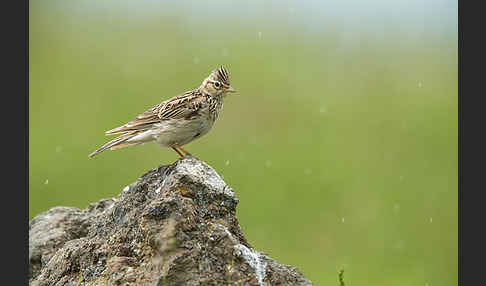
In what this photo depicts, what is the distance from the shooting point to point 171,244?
452 centimetres

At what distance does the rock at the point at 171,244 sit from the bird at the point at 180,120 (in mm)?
1187

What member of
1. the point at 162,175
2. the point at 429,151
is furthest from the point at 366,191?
the point at 162,175

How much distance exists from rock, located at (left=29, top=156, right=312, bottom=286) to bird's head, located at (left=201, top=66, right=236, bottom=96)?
1717mm

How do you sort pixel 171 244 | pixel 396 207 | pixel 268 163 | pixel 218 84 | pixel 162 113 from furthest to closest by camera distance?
pixel 268 163 < pixel 396 207 < pixel 218 84 < pixel 162 113 < pixel 171 244

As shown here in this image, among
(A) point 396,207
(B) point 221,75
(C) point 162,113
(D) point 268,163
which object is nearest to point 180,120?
(C) point 162,113

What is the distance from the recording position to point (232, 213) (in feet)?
16.8

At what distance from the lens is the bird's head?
22.9 ft

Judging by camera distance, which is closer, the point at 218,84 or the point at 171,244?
the point at 171,244

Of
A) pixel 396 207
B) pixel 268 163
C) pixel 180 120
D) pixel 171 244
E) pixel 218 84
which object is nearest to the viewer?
pixel 171 244

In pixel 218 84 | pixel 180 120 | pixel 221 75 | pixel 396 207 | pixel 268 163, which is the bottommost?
pixel 180 120

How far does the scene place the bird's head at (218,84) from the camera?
22.9 feet

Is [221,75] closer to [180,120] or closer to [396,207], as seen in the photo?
[180,120]

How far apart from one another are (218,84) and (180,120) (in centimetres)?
68

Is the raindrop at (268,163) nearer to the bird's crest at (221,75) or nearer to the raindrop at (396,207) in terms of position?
the raindrop at (396,207)
